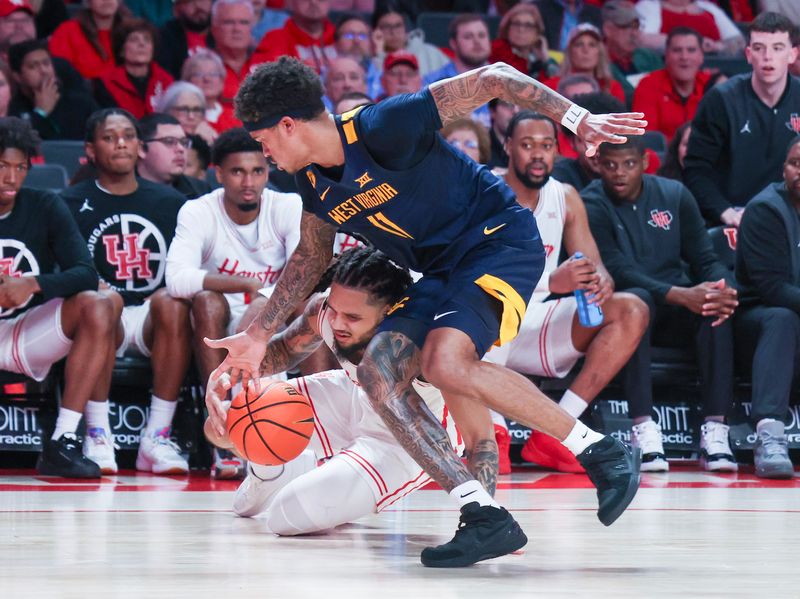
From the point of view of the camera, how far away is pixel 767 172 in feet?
24.9

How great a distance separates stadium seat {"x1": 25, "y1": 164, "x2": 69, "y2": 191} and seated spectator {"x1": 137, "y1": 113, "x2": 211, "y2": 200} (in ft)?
1.68

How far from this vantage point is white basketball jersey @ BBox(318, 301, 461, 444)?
4.19 metres

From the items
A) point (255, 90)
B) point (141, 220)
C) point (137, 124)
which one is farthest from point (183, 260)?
point (255, 90)

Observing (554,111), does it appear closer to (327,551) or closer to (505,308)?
(505,308)

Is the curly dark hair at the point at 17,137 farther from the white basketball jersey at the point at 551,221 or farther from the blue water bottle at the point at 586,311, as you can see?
the blue water bottle at the point at 586,311

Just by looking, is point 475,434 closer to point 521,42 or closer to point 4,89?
point 4,89

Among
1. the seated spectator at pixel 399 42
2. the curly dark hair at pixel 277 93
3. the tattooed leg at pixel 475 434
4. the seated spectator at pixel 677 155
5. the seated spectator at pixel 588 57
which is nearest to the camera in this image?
the curly dark hair at pixel 277 93

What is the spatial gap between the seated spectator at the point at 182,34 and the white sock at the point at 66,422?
11.8 feet

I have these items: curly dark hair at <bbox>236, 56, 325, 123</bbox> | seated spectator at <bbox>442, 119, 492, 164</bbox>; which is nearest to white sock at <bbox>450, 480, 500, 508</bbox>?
curly dark hair at <bbox>236, 56, 325, 123</bbox>

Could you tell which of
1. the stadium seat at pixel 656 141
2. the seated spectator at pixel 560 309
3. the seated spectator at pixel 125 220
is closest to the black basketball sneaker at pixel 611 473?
the seated spectator at pixel 560 309

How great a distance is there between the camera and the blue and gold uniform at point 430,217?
375cm

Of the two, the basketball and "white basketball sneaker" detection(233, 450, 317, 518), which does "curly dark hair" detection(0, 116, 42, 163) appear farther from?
the basketball

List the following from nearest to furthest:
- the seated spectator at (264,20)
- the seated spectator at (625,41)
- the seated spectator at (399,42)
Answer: the seated spectator at (399,42) → the seated spectator at (264,20) → the seated spectator at (625,41)

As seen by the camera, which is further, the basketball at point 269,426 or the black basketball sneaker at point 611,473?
the basketball at point 269,426
